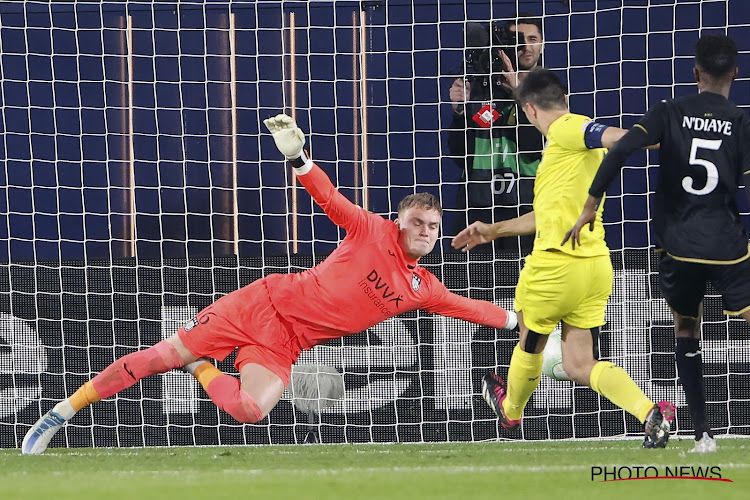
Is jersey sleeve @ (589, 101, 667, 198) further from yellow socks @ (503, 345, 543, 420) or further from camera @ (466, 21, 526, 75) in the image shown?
camera @ (466, 21, 526, 75)

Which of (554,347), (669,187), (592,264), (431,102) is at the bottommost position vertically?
(554,347)

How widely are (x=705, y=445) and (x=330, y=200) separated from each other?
6.25 ft

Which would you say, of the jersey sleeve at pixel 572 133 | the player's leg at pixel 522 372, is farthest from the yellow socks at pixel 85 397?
the jersey sleeve at pixel 572 133

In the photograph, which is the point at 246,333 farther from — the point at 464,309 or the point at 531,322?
the point at 531,322

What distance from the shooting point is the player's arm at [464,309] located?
215 inches

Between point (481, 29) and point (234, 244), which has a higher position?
point (481, 29)

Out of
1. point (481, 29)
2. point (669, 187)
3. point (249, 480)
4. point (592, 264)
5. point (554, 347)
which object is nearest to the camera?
point (249, 480)

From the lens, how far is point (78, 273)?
6566mm

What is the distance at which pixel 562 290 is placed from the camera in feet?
15.9

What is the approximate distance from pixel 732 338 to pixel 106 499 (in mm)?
4033

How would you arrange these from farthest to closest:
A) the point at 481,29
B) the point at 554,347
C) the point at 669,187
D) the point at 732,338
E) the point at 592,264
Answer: the point at 481,29 < the point at 732,338 < the point at 554,347 < the point at 592,264 < the point at 669,187

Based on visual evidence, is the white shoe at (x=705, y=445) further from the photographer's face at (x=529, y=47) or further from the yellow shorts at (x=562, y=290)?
the photographer's face at (x=529, y=47)

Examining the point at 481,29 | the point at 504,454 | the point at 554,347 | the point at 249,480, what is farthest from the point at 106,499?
the point at 481,29

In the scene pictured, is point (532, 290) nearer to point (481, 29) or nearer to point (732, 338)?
point (732, 338)
